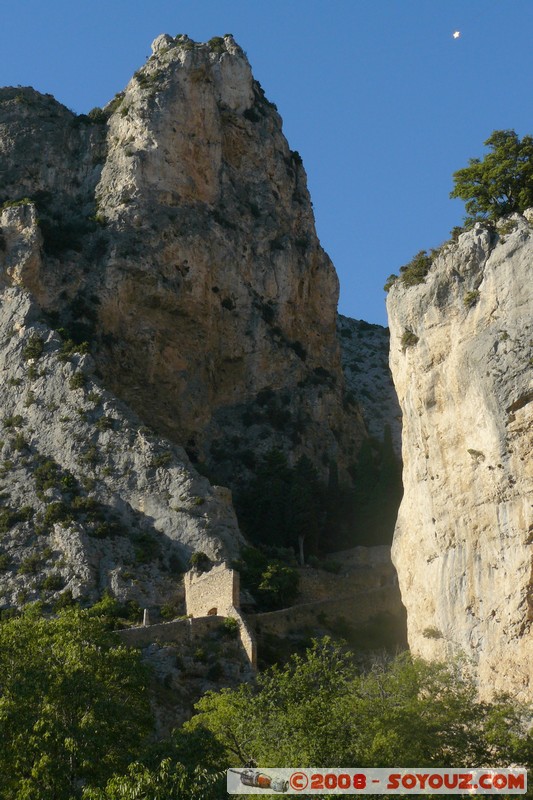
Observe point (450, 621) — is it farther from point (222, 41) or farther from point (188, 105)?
point (222, 41)

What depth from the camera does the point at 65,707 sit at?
3097 cm

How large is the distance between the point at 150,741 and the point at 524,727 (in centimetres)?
1201

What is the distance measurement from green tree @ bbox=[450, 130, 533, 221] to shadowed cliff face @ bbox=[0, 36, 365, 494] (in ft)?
88.9

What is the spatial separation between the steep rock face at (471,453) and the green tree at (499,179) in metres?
2.33

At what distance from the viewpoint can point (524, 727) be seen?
32094mm

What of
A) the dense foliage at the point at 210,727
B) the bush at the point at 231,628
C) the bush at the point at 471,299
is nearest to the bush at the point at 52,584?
the bush at the point at 231,628

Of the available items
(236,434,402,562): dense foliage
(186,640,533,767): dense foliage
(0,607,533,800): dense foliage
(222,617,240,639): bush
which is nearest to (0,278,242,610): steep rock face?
(222,617,240,639): bush

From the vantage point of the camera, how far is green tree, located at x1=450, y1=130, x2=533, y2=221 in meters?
42.6

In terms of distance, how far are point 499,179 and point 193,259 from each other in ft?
96.0

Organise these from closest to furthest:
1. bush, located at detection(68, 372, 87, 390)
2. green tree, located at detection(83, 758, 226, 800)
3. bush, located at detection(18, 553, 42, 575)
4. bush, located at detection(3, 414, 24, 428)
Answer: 1. green tree, located at detection(83, 758, 226, 800)
2. bush, located at detection(18, 553, 42, 575)
3. bush, located at detection(3, 414, 24, 428)
4. bush, located at detection(68, 372, 87, 390)

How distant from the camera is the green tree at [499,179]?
1676 inches

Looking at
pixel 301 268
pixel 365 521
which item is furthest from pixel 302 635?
pixel 301 268

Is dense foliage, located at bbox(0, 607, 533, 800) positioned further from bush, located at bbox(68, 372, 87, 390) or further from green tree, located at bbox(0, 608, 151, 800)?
bush, located at bbox(68, 372, 87, 390)

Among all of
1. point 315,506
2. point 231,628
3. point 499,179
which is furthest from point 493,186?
point 315,506
